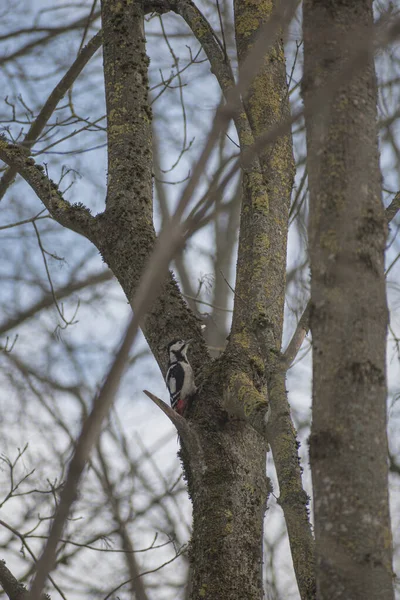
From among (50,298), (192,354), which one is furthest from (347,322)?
(50,298)

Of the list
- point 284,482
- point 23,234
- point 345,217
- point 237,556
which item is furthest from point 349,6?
point 23,234

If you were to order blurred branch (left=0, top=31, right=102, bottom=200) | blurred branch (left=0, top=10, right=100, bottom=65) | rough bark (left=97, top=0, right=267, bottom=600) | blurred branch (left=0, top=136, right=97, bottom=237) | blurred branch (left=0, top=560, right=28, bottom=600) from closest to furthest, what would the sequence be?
rough bark (left=97, top=0, right=267, bottom=600), blurred branch (left=0, top=560, right=28, bottom=600), blurred branch (left=0, top=136, right=97, bottom=237), blurred branch (left=0, top=31, right=102, bottom=200), blurred branch (left=0, top=10, right=100, bottom=65)

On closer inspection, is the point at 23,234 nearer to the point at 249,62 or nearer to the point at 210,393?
the point at 210,393

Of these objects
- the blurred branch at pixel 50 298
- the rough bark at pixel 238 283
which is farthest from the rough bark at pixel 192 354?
the blurred branch at pixel 50 298

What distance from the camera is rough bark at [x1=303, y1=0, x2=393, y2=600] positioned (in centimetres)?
138

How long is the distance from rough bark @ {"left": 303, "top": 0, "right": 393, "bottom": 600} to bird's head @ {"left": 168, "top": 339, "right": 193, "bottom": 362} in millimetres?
1366

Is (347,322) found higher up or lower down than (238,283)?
lower down

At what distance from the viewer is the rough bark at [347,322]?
1382mm

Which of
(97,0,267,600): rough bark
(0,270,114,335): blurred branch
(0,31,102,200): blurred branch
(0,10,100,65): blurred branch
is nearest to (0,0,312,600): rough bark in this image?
(97,0,267,600): rough bark

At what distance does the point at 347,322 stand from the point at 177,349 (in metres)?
1.50

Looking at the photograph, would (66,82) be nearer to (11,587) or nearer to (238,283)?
(238,283)

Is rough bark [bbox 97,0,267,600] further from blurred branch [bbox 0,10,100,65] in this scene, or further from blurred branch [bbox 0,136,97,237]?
blurred branch [bbox 0,10,100,65]

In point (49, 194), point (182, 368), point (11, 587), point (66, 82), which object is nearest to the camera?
point (11, 587)

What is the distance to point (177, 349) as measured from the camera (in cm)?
289
